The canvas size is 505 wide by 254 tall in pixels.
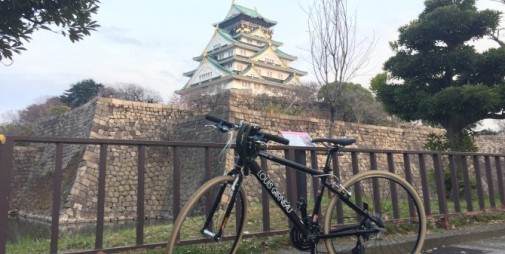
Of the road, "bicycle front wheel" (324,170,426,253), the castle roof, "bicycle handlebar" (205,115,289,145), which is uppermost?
the castle roof

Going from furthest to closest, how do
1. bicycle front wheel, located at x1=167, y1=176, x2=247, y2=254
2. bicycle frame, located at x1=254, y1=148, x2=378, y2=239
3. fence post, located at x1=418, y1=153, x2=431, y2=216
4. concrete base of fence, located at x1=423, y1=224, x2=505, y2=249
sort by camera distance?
fence post, located at x1=418, y1=153, x2=431, y2=216
concrete base of fence, located at x1=423, y1=224, x2=505, y2=249
bicycle frame, located at x1=254, y1=148, x2=378, y2=239
bicycle front wheel, located at x1=167, y1=176, x2=247, y2=254

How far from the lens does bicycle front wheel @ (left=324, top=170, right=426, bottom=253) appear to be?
2.60 meters

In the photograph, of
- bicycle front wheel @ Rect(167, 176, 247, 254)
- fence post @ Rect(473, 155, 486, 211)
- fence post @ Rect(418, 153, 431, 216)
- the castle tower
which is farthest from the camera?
the castle tower

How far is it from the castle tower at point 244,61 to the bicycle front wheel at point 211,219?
3013cm

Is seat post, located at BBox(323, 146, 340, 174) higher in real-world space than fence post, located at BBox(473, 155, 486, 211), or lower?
higher

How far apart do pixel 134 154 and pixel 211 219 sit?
12626 millimetres

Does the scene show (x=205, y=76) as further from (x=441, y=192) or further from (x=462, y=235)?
(x=462, y=235)

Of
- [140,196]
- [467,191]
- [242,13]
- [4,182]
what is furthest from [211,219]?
[242,13]

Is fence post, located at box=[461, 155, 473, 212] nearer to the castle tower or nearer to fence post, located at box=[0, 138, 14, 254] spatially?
fence post, located at box=[0, 138, 14, 254]

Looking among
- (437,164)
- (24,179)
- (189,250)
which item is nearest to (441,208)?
(437,164)

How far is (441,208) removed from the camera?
432 cm

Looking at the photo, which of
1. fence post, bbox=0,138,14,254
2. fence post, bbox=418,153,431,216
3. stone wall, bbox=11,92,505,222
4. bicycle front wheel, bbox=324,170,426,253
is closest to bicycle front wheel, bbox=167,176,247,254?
bicycle front wheel, bbox=324,170,426,253

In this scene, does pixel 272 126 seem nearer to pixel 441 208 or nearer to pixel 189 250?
pixel 441 208

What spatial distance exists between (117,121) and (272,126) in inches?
220
